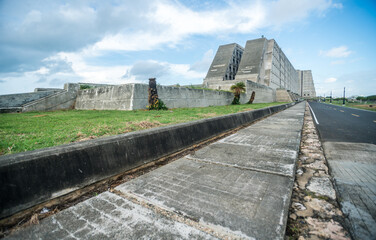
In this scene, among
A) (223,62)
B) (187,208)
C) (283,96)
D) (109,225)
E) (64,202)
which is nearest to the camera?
(109,225)

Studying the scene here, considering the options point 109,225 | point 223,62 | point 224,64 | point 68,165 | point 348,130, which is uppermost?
point 223,62

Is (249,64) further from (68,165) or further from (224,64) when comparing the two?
(68,165)

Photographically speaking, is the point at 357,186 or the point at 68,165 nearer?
the point at 68,165

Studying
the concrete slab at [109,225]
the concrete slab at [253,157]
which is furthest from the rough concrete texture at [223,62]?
the concrete slab at [109,225]

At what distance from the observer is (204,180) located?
2.22 m

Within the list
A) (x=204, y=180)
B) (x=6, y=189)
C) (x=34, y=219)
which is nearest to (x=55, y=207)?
(x=34, y=219)

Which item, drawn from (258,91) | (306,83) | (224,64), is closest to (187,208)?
(258,91)

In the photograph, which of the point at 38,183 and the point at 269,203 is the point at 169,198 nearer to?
the point at 269,203

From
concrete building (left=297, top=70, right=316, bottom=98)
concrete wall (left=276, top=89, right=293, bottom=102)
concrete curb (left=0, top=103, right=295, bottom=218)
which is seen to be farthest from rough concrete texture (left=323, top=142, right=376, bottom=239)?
concrete building (left=297, top=70, right=316, bottom=98)

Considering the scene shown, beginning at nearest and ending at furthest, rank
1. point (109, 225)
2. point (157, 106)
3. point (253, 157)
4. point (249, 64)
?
point (109, 225), point (253, 157), point (157, 106), point (249, 64)

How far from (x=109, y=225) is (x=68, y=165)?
0.88m

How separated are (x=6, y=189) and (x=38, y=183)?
0.22 metres

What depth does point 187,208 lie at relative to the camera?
1.62m

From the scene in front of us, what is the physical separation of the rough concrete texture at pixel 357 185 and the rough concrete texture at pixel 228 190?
0.50m
